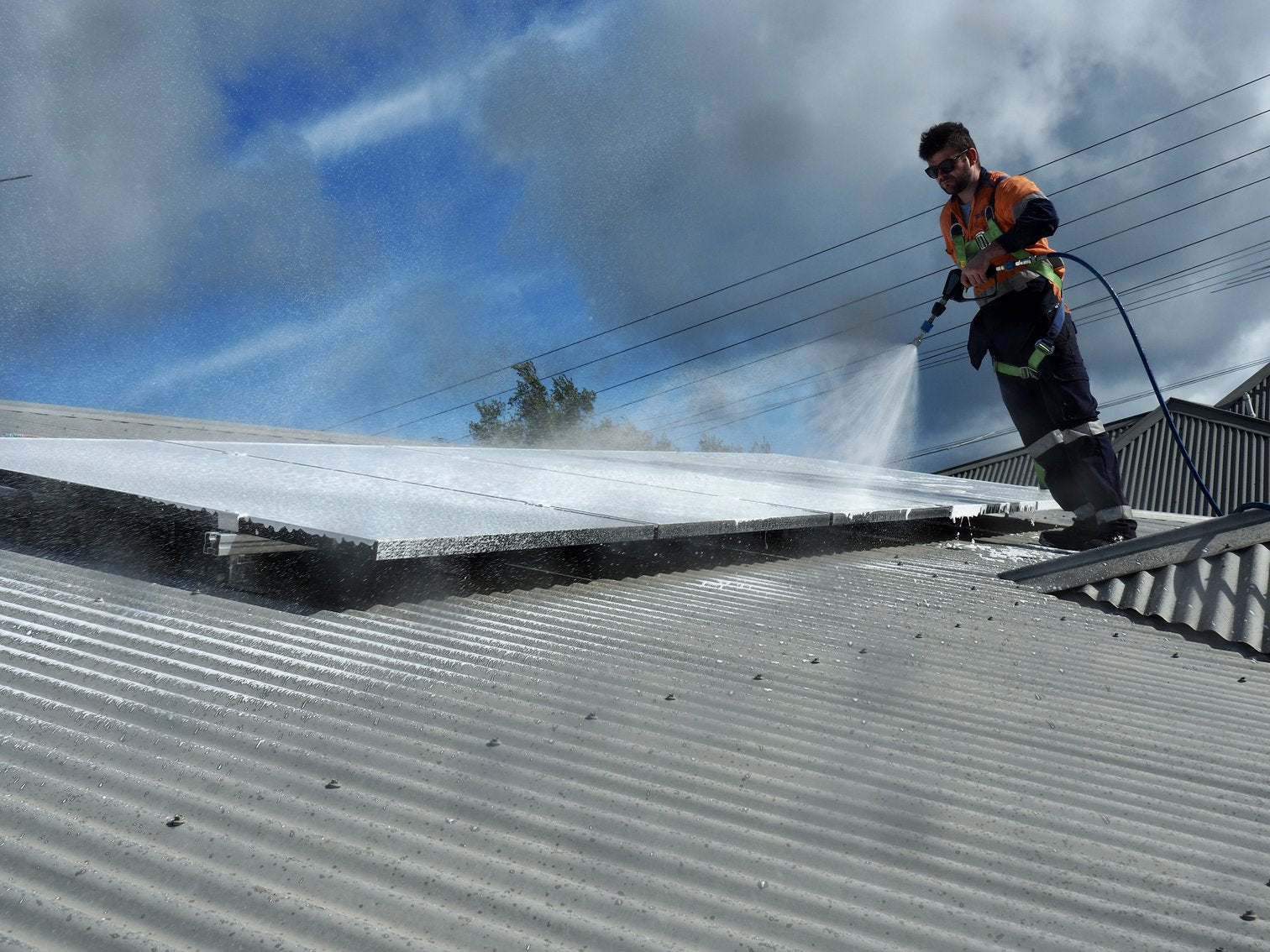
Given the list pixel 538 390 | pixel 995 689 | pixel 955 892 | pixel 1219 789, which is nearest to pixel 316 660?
pixel 955 892

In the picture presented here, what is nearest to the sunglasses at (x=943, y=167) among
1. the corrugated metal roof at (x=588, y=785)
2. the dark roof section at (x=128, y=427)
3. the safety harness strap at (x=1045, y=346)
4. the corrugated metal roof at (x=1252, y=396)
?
the safety harness strap at (x=1045, y=346)

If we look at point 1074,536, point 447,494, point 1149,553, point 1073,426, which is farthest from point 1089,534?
point 447,494

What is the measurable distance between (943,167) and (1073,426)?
189cm

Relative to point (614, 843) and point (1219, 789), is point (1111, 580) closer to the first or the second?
point (1219, 789)

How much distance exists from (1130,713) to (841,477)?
592cm

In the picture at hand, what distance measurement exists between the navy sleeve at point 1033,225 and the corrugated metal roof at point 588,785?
2.99m

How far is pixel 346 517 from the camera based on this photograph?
3.79 metres

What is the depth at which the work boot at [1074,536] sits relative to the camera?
659cm

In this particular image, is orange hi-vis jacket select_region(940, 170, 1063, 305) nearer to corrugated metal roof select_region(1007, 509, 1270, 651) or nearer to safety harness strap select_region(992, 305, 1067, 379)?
safety harness strap select_region(992, 305, 1067, 379)

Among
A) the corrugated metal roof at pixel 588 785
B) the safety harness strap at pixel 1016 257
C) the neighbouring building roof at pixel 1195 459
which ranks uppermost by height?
the neighbouring building roof at pixel 1195 459

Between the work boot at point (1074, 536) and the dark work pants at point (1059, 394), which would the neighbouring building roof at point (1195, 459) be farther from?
the dark work pants at point (1059, 394)

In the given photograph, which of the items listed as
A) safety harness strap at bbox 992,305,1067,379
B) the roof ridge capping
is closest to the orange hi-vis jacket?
safety harness strap at bbox 992,305,1067,379

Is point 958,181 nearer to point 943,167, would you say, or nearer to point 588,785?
point 943,167

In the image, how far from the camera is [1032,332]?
20.8 feet
